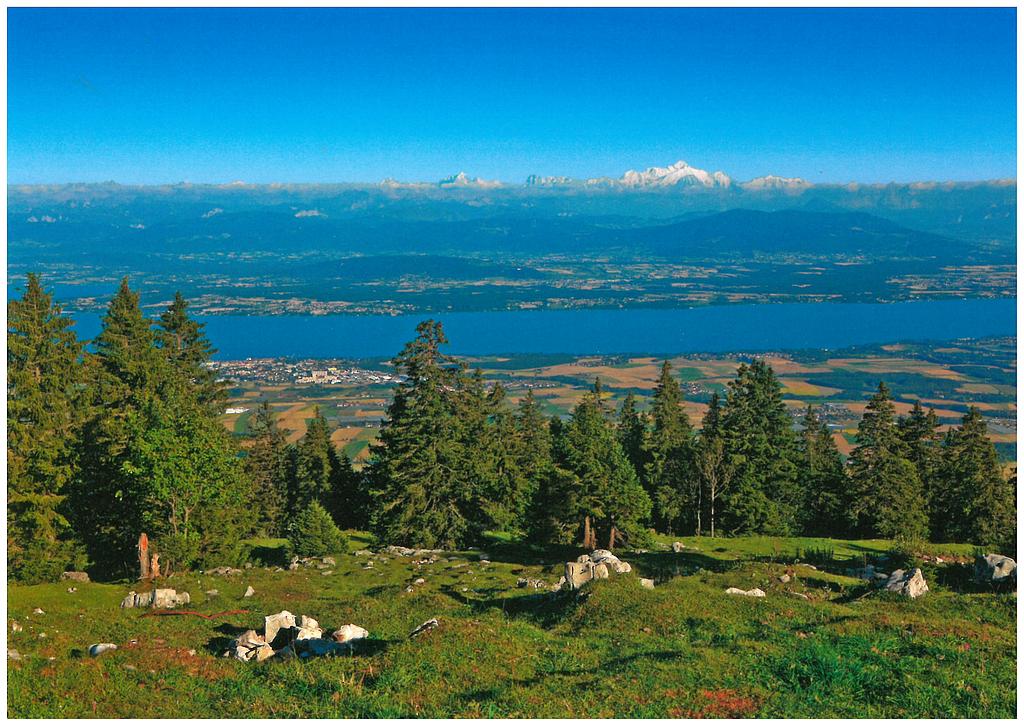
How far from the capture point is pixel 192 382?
143ft

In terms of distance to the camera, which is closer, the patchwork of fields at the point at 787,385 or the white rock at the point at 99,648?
the white rock at the point at 99,648

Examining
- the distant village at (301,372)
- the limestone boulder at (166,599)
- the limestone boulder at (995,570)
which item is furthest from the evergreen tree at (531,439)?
the distant village at (301,372)

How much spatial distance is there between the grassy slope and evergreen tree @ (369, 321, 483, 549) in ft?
45.0

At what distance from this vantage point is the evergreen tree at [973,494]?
138 feet

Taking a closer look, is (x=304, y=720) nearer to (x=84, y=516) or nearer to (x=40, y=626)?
(x=40, y=626)

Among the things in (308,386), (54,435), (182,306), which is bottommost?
(308,386)

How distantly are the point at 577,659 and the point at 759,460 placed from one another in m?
34.1

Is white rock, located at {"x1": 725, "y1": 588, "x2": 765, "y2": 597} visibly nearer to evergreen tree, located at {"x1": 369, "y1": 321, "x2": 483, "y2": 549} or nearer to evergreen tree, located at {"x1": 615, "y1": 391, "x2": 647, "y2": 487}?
evergreen tree, located at {"x1": 369, "y1": 321, "x2": 483, "y2": 549}

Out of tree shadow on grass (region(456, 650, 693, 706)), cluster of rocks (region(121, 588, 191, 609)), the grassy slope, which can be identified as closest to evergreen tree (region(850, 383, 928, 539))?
the grassy slope

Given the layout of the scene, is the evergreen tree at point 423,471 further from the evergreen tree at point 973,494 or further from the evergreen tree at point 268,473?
the evergreen tree at point 973,494

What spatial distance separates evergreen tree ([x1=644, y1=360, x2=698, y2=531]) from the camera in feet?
155

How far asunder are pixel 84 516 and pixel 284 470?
22.8m

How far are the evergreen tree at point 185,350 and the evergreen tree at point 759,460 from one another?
99.6ft

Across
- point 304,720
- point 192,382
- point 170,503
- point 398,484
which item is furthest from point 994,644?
point 192,382
